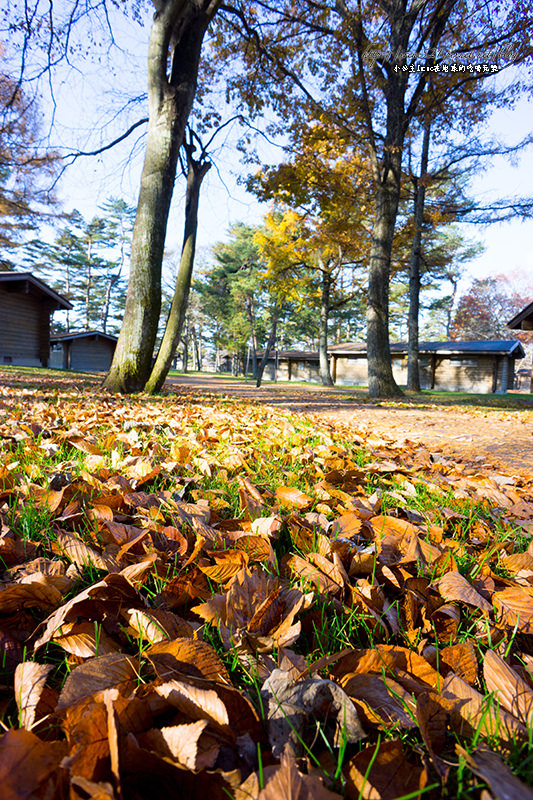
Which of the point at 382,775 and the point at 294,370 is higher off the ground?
the point at 294,370

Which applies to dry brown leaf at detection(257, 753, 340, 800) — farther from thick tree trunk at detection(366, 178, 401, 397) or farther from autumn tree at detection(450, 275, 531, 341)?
autumn tree at detection(450, 275, 531, 341)

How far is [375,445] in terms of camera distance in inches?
126

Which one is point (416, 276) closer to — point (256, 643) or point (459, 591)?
point (459, 591)

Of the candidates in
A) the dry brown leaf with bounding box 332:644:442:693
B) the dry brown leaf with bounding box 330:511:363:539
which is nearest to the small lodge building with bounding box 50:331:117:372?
the dry brown leaf with bounding box 330:511:363:539

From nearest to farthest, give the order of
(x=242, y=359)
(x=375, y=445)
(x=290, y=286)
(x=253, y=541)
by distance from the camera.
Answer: (x=253, y=541) < (x=375, y=445) < (x=290, y=286) < (x=242, y=359)

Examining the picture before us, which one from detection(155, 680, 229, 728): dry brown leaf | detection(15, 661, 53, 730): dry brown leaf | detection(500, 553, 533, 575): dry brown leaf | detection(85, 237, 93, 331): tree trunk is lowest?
detection(500, 553, 533, 575): dry brown leaf

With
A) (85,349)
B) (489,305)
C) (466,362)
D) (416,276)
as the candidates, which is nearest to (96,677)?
(416,276)

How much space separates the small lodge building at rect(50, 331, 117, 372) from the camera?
966 inches

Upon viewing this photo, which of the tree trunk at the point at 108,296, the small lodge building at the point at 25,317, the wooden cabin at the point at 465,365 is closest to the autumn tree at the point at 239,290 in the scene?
the tree trunk at the point at 108,296

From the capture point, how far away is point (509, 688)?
0.67 metres

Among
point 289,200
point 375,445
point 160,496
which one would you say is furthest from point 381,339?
point 160,496

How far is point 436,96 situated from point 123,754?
14.5m

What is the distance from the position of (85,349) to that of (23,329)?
7.92 meters

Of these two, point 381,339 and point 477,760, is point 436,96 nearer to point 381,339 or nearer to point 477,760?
point 381,339
